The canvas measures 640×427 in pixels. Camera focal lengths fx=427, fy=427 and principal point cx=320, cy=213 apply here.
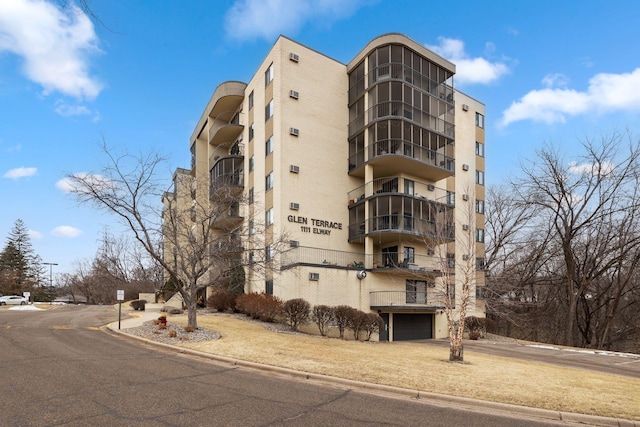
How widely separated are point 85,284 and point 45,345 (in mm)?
83327

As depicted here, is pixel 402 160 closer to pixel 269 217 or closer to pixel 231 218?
pixel 269 217

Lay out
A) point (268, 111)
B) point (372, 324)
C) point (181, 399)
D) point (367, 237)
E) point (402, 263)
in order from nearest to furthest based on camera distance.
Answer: point (181, 399) < point (372, 324) < point (402, 263) < point (367, 237) < point (268, 111)

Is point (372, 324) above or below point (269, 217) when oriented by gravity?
below

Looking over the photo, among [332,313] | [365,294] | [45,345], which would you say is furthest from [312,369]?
[365,294]

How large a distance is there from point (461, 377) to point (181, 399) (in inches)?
277

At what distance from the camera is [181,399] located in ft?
24.9

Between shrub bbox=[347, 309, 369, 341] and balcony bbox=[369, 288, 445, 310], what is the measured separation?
395 centimetres

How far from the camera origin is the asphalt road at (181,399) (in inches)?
257

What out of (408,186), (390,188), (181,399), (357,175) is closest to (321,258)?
(357,175)

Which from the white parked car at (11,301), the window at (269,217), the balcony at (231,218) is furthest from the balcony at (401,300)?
the white parked car at (11,301)

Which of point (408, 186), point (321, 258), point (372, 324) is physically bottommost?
point (372, 324)

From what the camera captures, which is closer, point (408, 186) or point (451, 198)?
point (408, 186)

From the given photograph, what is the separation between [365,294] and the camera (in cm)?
→ 2698

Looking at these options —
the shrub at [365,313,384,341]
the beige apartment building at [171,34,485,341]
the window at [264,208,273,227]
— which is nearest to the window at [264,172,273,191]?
the beige apartment building at [171,34,485,341]
